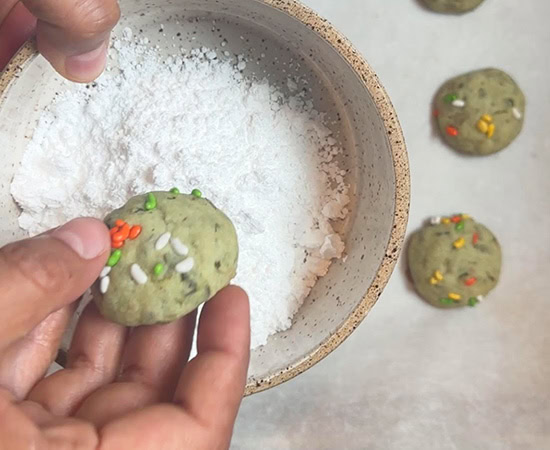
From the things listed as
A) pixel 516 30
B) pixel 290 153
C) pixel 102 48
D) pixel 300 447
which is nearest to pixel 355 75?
pixel 290 153

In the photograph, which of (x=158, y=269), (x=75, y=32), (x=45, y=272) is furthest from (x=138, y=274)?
(x=75, y=32)

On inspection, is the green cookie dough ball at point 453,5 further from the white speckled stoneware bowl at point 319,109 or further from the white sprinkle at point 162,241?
the white sprinkle at point 162,241

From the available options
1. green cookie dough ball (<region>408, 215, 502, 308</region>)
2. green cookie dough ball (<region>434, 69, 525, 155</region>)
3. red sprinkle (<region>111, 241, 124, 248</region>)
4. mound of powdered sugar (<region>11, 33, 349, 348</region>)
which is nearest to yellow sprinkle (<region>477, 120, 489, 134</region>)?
green cookie dough ball (<region>434, 69, 525, 155</region>)

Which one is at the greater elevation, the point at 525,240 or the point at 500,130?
the point at 500,130

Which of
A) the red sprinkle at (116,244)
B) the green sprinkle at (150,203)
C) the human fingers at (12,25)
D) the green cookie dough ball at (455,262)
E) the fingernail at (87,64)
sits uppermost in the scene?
the human fingers at (12,25)

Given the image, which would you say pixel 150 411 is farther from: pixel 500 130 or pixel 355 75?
pixel 500 130

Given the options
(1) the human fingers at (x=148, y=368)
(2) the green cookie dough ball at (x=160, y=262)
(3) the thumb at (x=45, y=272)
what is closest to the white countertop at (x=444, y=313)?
(1) the human fingers at (x=148, y=368)

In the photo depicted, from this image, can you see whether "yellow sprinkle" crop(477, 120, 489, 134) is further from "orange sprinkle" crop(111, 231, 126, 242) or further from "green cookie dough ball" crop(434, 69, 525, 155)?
"orange sprinkle" crop(111, 231, 126, 242)
